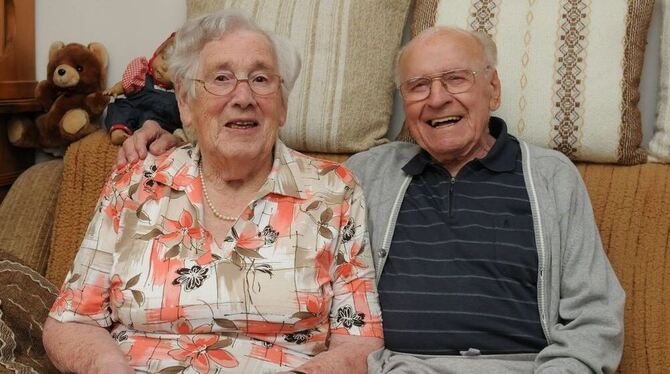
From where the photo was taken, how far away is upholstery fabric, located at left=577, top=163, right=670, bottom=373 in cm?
159

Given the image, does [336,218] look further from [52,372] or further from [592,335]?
[52,372]

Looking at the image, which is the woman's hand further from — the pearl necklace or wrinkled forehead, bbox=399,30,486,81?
wrinkled forehead, bbox=399,30,486,81

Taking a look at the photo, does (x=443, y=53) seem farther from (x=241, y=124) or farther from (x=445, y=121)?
(x=241, y=124)

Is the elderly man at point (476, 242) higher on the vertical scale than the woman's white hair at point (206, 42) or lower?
lower

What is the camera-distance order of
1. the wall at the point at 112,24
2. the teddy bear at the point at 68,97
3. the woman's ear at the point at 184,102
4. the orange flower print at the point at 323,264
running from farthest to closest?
the wall at the point at 112,24 → the teddy bear at the point at 68,97 → the woman's ear at the point at 184,102 → the orange flower print at the point at 323,264

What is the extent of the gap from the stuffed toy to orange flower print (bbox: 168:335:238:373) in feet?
2.31

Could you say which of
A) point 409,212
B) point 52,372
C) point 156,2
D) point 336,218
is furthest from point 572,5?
point 52,372

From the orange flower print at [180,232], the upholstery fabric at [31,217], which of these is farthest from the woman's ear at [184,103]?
the upholstery fabric at [31,217]

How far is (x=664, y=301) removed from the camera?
5.30ft

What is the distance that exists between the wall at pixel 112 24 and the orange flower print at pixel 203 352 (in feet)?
3.92

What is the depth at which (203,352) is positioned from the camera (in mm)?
1437

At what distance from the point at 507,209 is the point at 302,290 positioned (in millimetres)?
478

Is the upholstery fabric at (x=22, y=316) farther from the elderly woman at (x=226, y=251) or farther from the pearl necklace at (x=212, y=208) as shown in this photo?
the pearl necklace at (x=212, y=208)

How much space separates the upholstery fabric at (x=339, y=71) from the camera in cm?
189
